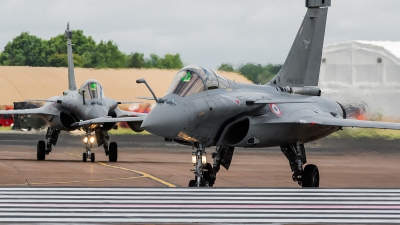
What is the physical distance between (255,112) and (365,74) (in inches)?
508

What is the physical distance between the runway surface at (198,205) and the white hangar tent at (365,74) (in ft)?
47.5

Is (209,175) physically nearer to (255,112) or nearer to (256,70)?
(255,112)

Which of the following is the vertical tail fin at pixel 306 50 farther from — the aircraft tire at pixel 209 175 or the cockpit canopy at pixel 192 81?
the cockpit canopy at pixel 192 81

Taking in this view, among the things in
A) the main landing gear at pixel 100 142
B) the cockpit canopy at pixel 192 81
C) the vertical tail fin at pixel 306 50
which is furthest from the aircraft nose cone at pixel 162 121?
the main landing gear at pixel 100 142

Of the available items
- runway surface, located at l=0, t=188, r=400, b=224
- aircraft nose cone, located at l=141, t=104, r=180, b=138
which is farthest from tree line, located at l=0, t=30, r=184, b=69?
runway surface, located at l=0, t=188, r=400, b=224

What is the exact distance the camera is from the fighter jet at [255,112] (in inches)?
647

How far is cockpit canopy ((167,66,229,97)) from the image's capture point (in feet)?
55.3

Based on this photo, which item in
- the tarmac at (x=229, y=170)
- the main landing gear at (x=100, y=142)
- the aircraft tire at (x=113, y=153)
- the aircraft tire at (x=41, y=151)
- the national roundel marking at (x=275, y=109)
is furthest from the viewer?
the aircraft tire at (x=41, y=151)

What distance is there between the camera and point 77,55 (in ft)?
168

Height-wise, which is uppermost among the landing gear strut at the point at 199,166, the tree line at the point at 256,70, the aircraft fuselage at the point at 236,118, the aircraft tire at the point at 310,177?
the tree line at the point at 256,70

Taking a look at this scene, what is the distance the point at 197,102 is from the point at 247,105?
5.10 feet

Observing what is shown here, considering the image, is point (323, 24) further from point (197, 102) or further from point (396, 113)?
point (396, 113)

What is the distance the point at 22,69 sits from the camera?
5431 centimetres

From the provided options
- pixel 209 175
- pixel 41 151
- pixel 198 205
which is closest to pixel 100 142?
pixel 41 151
